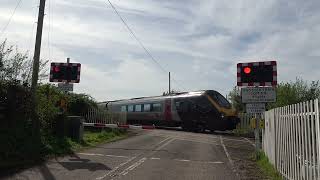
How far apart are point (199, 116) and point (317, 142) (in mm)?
28194

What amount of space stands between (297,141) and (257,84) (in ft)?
26.8

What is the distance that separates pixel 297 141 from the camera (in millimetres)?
9570

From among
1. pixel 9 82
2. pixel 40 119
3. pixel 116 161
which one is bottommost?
pixel 116 161

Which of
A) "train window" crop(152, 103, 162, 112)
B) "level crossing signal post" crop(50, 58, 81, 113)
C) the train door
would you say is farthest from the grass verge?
"train window" crop(152, 103, 162, 112)

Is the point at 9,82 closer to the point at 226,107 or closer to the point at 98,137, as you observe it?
the point at 98,137

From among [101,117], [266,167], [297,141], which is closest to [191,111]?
[101,117]

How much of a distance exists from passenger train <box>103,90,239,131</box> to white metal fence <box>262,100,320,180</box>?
21.6 meters

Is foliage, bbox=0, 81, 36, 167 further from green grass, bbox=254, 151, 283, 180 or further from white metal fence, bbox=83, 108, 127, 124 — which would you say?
white metal fence, bbox=83, 108, 127, 124

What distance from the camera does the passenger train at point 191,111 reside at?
35000mm

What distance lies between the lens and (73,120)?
842 inches

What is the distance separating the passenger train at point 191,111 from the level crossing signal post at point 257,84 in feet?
56.3

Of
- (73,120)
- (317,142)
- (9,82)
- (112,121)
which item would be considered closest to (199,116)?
(112,121)

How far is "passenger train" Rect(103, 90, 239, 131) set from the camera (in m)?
35.0

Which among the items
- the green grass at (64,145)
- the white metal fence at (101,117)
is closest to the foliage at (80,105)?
the white metal fence at (101,117)
